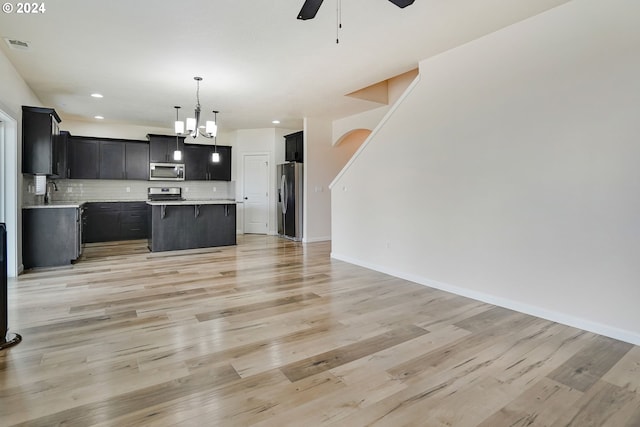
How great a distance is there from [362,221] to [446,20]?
9.10 ft

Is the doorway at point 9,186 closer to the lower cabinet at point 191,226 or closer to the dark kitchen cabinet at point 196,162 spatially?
the lower cabinet at point 191,226

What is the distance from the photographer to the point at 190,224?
6391 millimetres

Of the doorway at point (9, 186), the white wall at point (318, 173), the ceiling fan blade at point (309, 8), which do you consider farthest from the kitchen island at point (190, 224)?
the ceiling fan blade at point (309, 8)

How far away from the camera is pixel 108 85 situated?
16.4 feet

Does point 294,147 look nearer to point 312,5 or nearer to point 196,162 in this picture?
point 196,162

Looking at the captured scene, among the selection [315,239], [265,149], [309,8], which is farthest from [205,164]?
[309,8]

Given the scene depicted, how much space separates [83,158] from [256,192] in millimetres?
3814

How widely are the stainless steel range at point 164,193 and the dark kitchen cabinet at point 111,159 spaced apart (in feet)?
2.32

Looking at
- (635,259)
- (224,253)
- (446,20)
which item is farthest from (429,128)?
(224,253)

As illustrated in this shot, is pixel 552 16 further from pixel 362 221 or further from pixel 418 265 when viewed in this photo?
pixel 362 221

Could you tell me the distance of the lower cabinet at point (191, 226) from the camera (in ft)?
20.0

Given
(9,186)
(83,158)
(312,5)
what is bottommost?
(9,186)

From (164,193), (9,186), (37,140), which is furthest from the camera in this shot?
(164,193)

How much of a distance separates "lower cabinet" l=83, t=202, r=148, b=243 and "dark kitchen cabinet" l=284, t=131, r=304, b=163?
3554 mm
